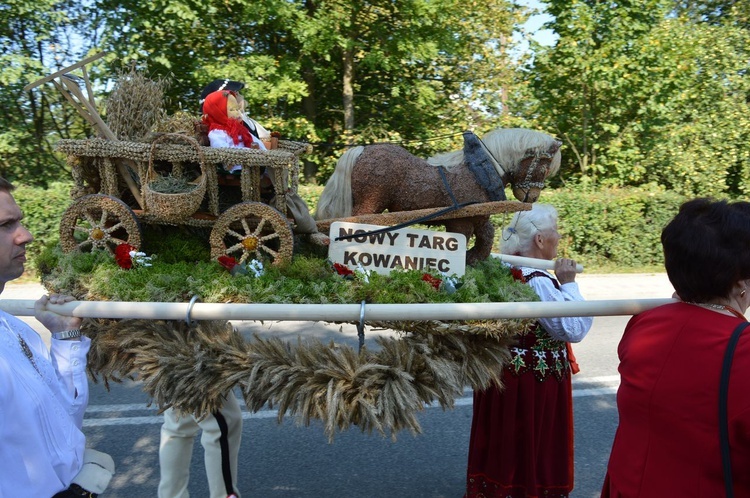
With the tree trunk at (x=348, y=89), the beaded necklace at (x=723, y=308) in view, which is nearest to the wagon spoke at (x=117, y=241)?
the beaded necklace at (x=723, y=308)

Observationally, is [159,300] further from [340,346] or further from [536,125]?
[536,125]

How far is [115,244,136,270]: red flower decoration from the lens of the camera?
256 cm

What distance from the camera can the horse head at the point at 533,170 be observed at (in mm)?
2852

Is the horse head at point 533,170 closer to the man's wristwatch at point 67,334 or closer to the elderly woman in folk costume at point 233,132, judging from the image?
the elderly woman in folk costume at point 233,132

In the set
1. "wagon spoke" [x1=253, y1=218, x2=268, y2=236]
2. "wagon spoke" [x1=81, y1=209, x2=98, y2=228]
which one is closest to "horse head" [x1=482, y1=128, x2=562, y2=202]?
"wagon spoke" [x1=253, y1=218, x2=268, y2=236]

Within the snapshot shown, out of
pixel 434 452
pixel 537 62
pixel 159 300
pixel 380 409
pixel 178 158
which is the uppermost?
pixel 537 62

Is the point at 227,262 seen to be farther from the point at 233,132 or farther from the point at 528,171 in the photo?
the point at 528,171

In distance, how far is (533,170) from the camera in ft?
9.43

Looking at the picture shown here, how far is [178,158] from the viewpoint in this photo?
271 cm

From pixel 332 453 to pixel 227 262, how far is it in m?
2.26

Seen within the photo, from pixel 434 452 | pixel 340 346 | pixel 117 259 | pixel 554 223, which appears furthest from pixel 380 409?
pixel 434 452

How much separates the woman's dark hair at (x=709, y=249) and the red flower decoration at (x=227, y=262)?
1626 millimetres

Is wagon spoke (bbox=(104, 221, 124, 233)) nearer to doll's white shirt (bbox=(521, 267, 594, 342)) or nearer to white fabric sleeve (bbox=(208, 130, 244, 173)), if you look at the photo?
white fabric sleeve (bbox=(208, 130, 244, 173))

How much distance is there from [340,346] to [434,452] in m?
2.40
